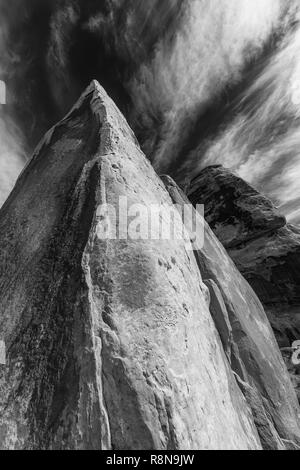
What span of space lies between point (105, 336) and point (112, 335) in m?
0.12

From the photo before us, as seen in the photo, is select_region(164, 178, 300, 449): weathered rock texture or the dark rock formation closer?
select_region(164, 178, 300, 449): weathered rock texture

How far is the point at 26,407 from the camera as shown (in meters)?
5.14

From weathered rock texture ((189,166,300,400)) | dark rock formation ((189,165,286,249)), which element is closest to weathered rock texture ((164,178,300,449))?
weathered rock texture ((189,166,300,400))

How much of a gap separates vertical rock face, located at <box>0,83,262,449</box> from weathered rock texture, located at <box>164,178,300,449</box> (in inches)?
3.6

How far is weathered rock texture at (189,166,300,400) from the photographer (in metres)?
26.8

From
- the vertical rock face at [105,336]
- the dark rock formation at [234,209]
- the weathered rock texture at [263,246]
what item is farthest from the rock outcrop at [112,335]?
the dark rock formation at [234,209]

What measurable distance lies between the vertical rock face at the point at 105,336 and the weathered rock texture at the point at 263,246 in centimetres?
1884
